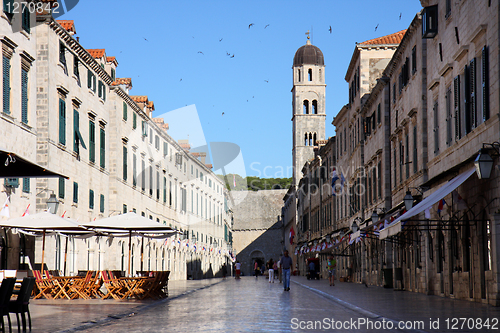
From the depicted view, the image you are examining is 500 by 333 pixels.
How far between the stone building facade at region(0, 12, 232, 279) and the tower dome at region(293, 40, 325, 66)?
4247 cm

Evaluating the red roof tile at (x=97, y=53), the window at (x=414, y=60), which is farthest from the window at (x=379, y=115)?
the red roof tile at (x=97, y=53)

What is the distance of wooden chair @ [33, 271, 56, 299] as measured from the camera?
21027 millimetres

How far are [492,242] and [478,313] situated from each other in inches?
120

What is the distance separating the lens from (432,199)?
16.8 meters

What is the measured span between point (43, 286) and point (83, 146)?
12.7m

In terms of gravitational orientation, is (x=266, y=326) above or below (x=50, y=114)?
below

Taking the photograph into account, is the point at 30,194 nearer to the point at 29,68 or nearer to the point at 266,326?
the point at 29,68

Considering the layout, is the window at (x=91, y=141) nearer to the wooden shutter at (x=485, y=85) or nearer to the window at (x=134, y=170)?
the window at (x=134, y=170)

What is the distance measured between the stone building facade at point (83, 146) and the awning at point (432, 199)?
9.70 meters

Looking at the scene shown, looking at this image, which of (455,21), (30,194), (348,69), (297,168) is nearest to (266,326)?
(455,21)

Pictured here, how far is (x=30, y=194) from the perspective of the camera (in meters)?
25.6

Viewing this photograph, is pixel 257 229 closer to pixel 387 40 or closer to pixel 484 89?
pixel 387 40

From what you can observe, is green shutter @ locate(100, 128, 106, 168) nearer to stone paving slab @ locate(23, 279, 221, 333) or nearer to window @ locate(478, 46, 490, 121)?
stone paving slab @ locate(23, 279, 221, 333)

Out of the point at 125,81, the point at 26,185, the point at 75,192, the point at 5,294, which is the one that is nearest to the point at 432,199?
the point at 5,294
